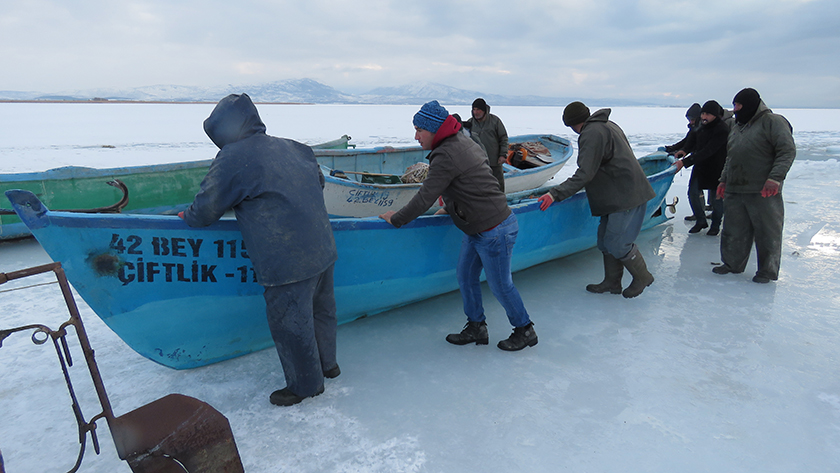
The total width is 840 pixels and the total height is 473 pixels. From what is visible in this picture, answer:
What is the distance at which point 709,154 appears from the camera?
16.6ft

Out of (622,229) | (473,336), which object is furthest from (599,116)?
(473,336)

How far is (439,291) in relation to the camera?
351 centimetres

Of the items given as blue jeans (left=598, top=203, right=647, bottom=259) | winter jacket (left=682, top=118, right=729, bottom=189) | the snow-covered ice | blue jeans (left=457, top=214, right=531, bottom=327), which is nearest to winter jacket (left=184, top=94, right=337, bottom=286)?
the snow-covered ice

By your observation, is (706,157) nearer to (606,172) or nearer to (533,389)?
(606,172)

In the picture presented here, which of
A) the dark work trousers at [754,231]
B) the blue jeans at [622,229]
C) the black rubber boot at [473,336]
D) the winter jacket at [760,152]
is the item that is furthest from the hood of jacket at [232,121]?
the dark work trousers at [754,231]

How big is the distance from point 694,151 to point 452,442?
189 inches

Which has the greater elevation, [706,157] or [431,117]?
[431,117]

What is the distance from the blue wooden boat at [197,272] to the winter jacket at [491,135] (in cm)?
260

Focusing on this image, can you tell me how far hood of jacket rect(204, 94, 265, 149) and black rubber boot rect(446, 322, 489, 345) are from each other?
5.68 feet

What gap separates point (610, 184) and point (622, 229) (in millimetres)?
349

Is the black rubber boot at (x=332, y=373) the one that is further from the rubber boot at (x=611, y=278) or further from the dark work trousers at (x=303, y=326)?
the rubber boot at (x=611, y=278)

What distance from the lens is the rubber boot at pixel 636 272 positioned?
3.67 metres

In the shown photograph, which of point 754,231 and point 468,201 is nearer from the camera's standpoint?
point 468,201

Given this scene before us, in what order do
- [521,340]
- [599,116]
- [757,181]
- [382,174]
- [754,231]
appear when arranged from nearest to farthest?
[521,340] → [599,116] → [757,181] → [754,231] → [382,174]
